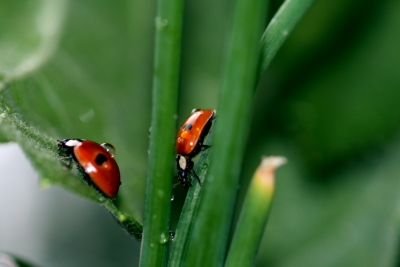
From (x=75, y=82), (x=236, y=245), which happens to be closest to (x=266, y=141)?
(x=75, y=82)

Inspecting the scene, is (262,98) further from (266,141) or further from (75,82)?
(75,82)

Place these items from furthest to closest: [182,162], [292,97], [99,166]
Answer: [292,97] → [182,162] → [99,166]

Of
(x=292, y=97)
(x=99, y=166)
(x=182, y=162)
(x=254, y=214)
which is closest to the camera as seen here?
(x=254, y=214)

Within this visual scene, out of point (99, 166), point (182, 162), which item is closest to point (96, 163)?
point (99, 166)

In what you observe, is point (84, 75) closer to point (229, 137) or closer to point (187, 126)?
point (187, 126)

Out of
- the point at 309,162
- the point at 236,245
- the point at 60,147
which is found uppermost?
the point at 309,162

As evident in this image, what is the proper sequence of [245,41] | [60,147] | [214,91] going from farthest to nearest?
[214,91], [60,147], [245,41]
